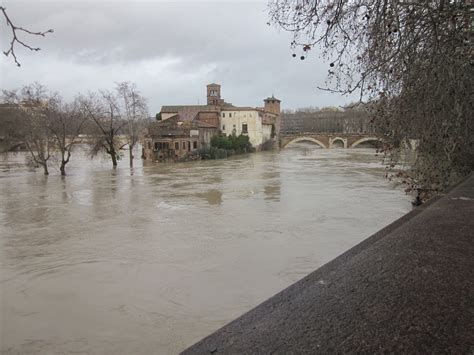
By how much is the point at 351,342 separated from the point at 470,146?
31.3 ft

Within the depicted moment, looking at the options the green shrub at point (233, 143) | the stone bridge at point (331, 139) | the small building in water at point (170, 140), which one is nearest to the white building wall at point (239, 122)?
the green shrub at point (233, 143)

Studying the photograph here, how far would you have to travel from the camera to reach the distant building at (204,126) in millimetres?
54812

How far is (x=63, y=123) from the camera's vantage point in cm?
3591

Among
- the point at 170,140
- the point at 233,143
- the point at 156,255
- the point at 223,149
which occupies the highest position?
the point at 170,140

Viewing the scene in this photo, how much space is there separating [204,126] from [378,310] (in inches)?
2336

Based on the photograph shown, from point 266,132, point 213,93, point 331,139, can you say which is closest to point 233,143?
point 266,132

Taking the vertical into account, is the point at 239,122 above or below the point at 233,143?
above

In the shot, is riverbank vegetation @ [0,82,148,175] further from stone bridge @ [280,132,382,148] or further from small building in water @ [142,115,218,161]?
stone bridge @ [280,132,382,148]

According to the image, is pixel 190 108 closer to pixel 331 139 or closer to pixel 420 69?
pixel 331 139

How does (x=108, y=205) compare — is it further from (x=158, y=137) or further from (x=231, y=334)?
(x=158, y=137)

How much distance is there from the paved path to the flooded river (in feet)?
14.2

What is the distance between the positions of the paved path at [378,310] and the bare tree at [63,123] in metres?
35.1

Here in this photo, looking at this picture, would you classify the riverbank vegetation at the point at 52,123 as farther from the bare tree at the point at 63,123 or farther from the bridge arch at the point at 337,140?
the bridge arch at the point at 337,140

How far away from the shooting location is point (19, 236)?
45.1ft
